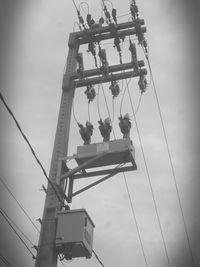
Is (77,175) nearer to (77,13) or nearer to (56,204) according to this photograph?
(56,204)

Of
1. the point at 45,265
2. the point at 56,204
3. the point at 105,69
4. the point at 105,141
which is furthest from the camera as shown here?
the point at 105,69

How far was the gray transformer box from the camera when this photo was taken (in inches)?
399

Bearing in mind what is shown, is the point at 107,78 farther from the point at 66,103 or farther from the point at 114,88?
the point at 66,103

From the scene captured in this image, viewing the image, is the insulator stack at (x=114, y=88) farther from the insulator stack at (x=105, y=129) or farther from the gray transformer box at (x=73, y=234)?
the gray transformer box at (x=73, y=234)

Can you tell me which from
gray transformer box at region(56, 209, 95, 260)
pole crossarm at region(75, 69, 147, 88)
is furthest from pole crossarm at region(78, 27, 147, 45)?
gray transformer box at region(56, 209, 95, 260)

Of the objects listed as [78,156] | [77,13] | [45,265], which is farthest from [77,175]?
[77,13]

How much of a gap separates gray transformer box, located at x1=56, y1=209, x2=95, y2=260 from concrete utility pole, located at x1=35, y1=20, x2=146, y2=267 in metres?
0.13

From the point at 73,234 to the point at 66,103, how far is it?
295 centimetres

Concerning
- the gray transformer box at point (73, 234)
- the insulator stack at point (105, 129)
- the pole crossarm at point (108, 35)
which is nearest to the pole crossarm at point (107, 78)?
the pole crossarm at point (108, 35)

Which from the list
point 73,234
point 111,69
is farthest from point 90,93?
point 73,234

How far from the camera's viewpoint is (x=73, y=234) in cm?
1022

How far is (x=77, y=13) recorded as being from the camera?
1291 centimetres

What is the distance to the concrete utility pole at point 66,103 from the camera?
10.0 m

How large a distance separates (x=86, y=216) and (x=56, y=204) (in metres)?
0.64
